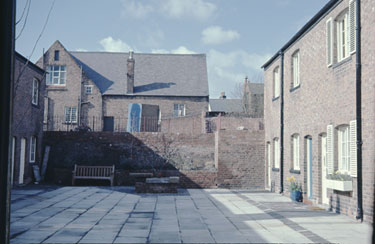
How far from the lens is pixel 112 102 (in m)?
33.5

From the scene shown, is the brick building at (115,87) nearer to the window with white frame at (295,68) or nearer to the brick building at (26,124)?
the brick building at (26,124)

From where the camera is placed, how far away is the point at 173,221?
926 centimetres

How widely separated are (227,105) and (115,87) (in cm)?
1505

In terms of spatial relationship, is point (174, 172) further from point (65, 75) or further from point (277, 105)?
point (65, 75)

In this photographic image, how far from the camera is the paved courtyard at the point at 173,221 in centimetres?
742

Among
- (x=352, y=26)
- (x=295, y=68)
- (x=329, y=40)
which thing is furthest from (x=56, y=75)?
(x=352, y=26)

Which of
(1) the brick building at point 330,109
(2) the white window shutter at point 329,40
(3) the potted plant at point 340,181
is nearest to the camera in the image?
(1) the brick building at point 330,109

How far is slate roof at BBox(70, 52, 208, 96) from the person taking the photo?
3438cm

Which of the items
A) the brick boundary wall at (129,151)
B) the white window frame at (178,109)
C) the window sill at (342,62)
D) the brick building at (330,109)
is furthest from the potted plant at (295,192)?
the white window frame at (178,109)

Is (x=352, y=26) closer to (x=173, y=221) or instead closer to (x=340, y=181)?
(x=340, y=181)

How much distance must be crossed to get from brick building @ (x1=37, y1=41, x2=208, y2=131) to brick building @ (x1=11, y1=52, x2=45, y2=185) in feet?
36.0

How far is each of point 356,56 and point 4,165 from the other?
28.7 ft

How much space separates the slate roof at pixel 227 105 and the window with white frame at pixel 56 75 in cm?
1636

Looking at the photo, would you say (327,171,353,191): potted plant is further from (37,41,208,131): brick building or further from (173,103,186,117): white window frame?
(173,103,186,117): white window frame
